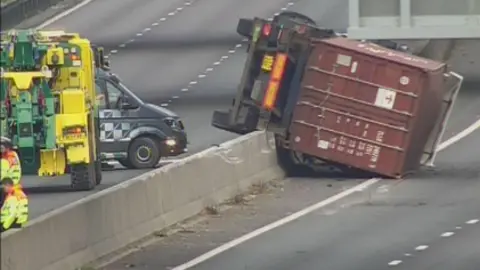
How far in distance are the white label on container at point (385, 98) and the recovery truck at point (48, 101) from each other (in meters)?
6.06

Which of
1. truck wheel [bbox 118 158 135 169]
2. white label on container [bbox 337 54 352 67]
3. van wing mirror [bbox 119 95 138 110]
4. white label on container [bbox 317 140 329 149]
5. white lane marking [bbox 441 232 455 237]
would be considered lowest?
truck wheel [bbox 118 158 135 169]

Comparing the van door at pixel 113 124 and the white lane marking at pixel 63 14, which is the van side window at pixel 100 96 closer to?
the van door at pixel 113 124

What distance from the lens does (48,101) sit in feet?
84.5

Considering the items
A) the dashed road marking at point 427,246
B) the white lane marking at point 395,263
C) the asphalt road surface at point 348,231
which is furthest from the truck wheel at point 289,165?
the white lane marking at point 395,263

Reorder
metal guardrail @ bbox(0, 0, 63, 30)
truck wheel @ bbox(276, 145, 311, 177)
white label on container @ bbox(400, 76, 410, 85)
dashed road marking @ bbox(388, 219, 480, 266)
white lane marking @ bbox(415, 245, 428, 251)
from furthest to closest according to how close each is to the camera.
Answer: metal guardrail @ bbox(0, 0, 63, 30) → truck wheel @ bbox(276, 145, 311, 177) → white label on container @ bbox(400, 76, 410, 85) → white lane marking @ bbox(415, 245, 428, 251) → dashed road marking @ bbox(388, 219, 480, 266)

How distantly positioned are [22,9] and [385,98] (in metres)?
30.1

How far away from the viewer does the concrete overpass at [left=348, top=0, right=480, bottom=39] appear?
1205 inches

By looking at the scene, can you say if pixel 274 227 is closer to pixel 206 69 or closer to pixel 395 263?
pixel 395 263

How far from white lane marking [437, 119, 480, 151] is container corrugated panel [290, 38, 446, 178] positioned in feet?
13.0

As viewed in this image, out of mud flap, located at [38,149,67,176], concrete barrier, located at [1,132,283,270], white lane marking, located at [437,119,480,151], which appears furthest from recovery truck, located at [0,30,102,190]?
white lane marking, located at [437,119,480,151]

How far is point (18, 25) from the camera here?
56812mm

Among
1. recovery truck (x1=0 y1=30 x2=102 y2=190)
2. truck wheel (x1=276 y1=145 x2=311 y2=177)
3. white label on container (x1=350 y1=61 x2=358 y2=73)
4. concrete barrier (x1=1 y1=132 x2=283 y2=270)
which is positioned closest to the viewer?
concrete barrier (x1=1 y1=132 x2=283 y2=270)

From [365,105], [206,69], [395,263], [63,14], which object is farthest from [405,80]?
[63,14]

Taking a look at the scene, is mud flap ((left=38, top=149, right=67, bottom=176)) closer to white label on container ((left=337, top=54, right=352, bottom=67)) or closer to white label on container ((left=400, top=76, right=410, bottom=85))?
white label on container ((left=337, top=54, right=352, bottom=67))
